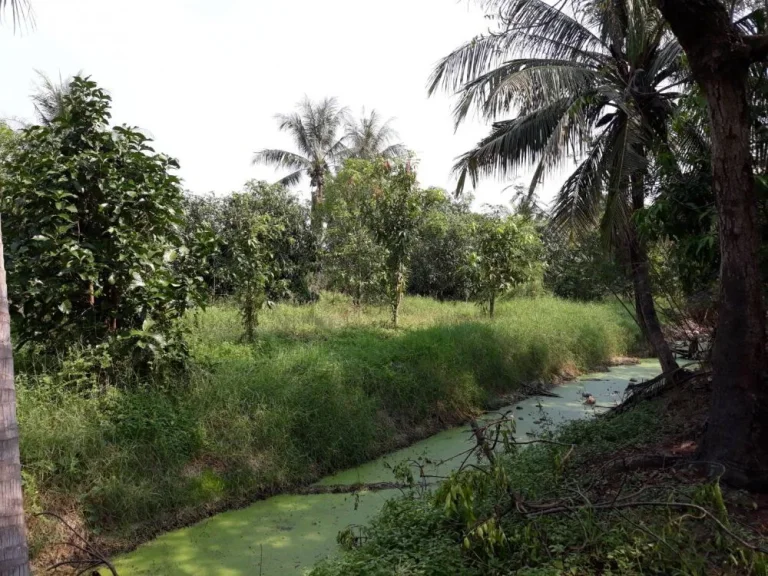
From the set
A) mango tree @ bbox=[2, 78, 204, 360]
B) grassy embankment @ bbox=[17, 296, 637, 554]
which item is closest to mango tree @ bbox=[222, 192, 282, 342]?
grassy embankment @ bbox=[17, 296, 637, 554]

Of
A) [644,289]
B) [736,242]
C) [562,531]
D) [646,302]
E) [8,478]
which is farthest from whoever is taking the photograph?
[646,302]

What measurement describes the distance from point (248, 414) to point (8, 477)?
3.25m

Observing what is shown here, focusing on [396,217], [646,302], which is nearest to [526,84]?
[646,302]

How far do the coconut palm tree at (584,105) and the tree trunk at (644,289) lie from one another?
0.01 metres

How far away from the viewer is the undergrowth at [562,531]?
2.67 metres

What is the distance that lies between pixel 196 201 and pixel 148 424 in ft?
30.8

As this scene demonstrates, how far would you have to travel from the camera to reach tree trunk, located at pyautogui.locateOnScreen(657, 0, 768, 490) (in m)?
3.30

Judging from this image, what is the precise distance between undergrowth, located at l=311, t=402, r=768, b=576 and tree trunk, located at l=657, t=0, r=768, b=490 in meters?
0.32

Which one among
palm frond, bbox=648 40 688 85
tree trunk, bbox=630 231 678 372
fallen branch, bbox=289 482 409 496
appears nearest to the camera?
fallen branch, bbox=289 482 409 496

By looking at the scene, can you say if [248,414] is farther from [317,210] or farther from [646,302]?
[317,210]

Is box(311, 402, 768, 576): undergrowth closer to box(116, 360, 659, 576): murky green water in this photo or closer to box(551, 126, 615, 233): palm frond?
box(116, 360, 659, 576): murky green water

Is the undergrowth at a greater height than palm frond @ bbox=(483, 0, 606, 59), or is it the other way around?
palm frond @ bbox=(483, 0, 606, 59)

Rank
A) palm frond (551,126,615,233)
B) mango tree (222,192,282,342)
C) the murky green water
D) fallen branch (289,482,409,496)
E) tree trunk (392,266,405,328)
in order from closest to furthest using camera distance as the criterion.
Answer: the murky green water → fallen branch (289,482,409,496) → palm frond (551,126,615,233) → mango tree (222,192,282,342) → tree trunk (392,266,405,328)

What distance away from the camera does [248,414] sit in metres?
5.66
